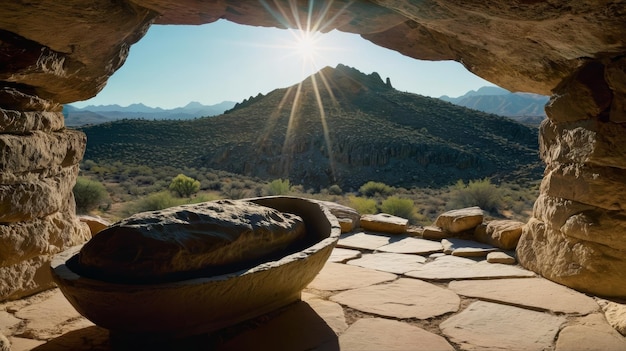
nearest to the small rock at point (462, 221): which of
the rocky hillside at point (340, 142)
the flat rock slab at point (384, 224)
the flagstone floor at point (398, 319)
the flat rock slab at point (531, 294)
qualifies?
the flat rock slab at point (384, 224)

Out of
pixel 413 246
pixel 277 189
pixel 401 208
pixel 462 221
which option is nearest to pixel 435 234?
pixel 462 221

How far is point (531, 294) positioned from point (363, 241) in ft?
6.93

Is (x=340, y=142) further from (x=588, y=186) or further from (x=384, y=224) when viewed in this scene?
(x=588, y=186)

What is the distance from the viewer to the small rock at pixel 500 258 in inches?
160

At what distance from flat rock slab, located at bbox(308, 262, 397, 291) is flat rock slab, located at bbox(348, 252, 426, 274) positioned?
0.14m

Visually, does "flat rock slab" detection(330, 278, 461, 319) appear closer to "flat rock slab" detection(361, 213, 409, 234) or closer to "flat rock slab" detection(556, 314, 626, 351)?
"flat rock slab" detection(556, 314, 626, 351)

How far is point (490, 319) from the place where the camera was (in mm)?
2770

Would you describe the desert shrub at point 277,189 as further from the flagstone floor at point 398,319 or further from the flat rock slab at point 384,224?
the flagstone floor at point 398,319

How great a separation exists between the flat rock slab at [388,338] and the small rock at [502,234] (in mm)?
2279

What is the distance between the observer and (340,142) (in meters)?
25.0

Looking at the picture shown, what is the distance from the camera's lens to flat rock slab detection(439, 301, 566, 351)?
95.1 inches

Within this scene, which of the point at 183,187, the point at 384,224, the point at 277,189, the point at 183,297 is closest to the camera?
the point at 183,297

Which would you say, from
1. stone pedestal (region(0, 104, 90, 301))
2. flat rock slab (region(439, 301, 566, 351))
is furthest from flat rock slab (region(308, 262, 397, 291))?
stone pedestal (region(0, 104, 90, 301))

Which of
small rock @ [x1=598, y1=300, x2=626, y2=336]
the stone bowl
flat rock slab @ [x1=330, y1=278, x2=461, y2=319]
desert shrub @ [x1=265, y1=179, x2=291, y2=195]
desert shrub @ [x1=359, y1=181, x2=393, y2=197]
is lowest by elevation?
desert shrub @ [x1=359, y1=181, x2=393, y2=197]
